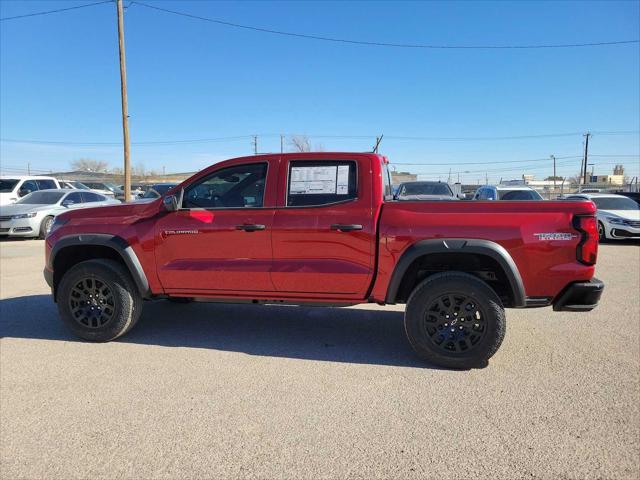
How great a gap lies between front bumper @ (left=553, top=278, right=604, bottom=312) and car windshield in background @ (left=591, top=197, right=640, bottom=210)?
11.3 metres

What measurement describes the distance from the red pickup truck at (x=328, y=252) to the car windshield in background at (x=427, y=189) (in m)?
7.54

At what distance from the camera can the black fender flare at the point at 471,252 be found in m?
3.65

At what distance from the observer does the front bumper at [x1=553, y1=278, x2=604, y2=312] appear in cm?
364

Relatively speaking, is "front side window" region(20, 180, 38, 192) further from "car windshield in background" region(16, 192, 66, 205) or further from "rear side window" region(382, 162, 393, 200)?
"rear side window" region(382, 162, 393, 200)

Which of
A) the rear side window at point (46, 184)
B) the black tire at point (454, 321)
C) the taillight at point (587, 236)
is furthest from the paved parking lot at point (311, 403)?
the rear side window at point (46, 184)

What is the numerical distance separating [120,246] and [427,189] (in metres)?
9.19

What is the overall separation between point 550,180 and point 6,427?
11133cm

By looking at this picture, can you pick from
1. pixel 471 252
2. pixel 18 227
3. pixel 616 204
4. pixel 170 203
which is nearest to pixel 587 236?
pixel 471 252

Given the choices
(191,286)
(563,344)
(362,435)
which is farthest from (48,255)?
(563,344)

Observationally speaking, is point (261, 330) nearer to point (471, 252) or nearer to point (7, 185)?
point (471, 252)

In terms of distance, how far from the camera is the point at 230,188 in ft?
14.3

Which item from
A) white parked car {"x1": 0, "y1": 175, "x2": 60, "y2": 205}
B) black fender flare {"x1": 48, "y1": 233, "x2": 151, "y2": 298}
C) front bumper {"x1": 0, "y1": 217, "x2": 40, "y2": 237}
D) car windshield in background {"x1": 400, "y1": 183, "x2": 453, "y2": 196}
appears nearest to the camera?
black fender flare {"x1": 48, "y1": 233, "x2": 151, "y2": 298}

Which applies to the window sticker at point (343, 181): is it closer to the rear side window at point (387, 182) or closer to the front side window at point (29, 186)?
the rear side window at point (387, 182)

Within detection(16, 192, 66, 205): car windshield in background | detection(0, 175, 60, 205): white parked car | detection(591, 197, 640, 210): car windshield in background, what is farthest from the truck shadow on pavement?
detection(0, 175, 60, 205): white parked car
